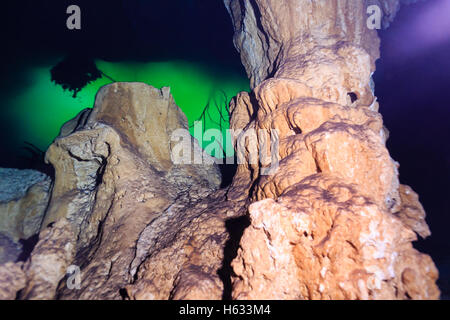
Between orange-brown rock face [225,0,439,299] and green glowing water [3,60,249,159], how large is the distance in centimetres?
511

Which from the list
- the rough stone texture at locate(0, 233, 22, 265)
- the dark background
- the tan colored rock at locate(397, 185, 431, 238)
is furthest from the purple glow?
the rough stone texture at locate(0, 233, 22, 265)

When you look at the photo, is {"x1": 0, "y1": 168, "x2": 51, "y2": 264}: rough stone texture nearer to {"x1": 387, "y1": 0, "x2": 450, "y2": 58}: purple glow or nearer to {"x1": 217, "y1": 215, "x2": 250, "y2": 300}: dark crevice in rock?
{"x1": 217, "y1": 215, "x2": 250, "y2": 300}: dark crevice in rock

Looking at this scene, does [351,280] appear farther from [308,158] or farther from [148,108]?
[148,108]

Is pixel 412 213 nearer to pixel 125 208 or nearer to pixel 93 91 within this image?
pixel 125 208

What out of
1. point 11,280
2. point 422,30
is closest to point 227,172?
point 11,280

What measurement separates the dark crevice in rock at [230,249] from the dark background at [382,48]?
18.1 ft

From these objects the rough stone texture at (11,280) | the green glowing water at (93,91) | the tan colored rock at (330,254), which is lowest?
the rough stone texture at (11,280)

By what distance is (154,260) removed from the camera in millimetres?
2260

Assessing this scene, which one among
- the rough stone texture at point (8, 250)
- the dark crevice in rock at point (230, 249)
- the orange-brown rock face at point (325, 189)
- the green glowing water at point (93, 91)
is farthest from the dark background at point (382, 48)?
the rough stone texture at point (8, 250)

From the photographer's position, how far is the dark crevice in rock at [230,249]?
2010 mm

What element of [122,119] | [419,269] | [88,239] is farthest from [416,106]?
[88,239]

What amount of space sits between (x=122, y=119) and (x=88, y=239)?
2.17 meters

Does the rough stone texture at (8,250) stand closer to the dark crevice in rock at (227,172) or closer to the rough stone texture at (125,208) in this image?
the rough stone texture at (125,208)

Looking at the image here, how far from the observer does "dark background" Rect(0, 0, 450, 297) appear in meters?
5.96
